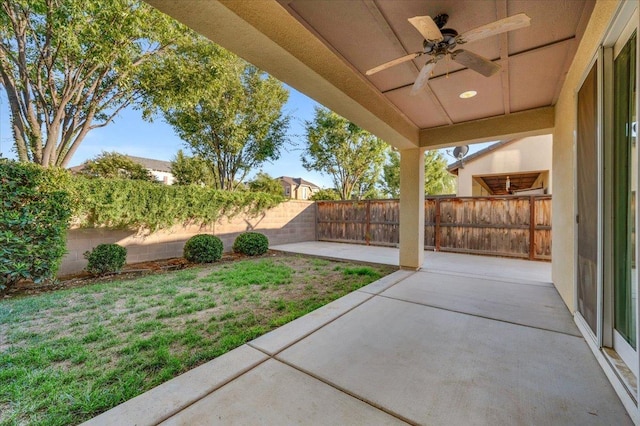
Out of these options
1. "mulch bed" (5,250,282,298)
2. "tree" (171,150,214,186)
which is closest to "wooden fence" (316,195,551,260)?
"mulch bed" (5,250,282,298)

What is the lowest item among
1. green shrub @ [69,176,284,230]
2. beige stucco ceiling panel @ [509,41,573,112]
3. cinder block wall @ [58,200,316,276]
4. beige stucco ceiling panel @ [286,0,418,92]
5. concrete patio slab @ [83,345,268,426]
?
concrete patio slab @ [83,345,268,426]

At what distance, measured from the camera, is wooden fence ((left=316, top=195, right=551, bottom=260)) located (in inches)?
232

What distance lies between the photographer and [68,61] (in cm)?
520

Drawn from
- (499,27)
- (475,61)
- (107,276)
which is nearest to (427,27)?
(499,27)

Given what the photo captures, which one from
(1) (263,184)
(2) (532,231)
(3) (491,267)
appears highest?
(1) (263,184)

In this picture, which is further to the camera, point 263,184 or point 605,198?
point 263,184

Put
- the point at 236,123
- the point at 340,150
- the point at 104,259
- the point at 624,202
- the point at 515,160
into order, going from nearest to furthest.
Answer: the point at 624,202, the point at 104,259, the point at 515,160, the point at 236,123, the point at 340,150

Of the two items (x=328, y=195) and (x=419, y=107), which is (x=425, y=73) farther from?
(x=328, y=195)

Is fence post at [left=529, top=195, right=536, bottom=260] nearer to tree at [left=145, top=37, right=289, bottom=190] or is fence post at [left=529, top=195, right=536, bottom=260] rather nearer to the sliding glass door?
the sliding glass door

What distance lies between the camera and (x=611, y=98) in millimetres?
1920

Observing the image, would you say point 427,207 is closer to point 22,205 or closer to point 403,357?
point 403,357

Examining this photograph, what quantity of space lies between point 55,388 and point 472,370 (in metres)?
2.88

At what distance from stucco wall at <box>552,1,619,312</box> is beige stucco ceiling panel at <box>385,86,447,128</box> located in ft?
4.88

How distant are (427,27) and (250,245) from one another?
6170mm
